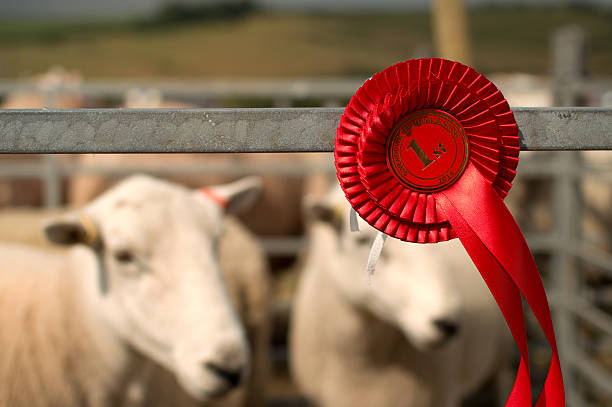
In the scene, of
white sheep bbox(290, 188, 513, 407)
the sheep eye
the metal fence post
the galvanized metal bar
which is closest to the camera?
the galvanized metal bar

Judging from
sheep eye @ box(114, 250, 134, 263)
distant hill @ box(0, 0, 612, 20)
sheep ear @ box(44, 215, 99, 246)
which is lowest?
sheep eye @ box(114, 250, 134, 263)

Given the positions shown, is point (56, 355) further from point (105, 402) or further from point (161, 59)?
point (161, 59)

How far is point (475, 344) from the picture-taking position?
7.07 feet

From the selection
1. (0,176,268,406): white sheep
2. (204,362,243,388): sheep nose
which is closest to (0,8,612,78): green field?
(0,176,268,406): white sheep

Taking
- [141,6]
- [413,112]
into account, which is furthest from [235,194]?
[141,6]

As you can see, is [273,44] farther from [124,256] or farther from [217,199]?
[124,256]

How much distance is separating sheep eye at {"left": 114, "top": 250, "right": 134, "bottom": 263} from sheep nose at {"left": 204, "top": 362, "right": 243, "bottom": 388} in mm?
300

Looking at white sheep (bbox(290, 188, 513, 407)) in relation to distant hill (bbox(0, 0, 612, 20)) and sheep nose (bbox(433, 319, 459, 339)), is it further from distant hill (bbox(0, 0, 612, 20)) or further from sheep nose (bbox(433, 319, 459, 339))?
distant hill (bbox(0, 0, 612, 20))

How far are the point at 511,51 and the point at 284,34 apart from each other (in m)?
4.53

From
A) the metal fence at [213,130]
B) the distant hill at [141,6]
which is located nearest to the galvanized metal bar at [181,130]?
the metal fence at [213,130]

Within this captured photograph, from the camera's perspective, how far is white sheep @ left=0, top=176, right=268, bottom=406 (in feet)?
4.26

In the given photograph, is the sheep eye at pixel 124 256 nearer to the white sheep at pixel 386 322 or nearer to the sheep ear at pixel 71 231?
the sheep ear at pixel 71 231

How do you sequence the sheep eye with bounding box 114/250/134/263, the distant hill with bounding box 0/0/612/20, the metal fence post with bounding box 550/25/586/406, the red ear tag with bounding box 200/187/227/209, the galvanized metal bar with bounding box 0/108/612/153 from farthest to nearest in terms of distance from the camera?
the distant hill with bounding box 0/0/612/20 → the metal fence post with bounding box 550/25/586/406 → the red ear tag with bounding box 200/187/227/209 → the sheep eye with bounding box 114/250/134/263 → the galvanized metal bar with bounding box 0/108/612/153

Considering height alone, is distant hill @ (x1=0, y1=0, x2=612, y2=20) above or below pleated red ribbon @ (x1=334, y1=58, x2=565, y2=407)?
above
